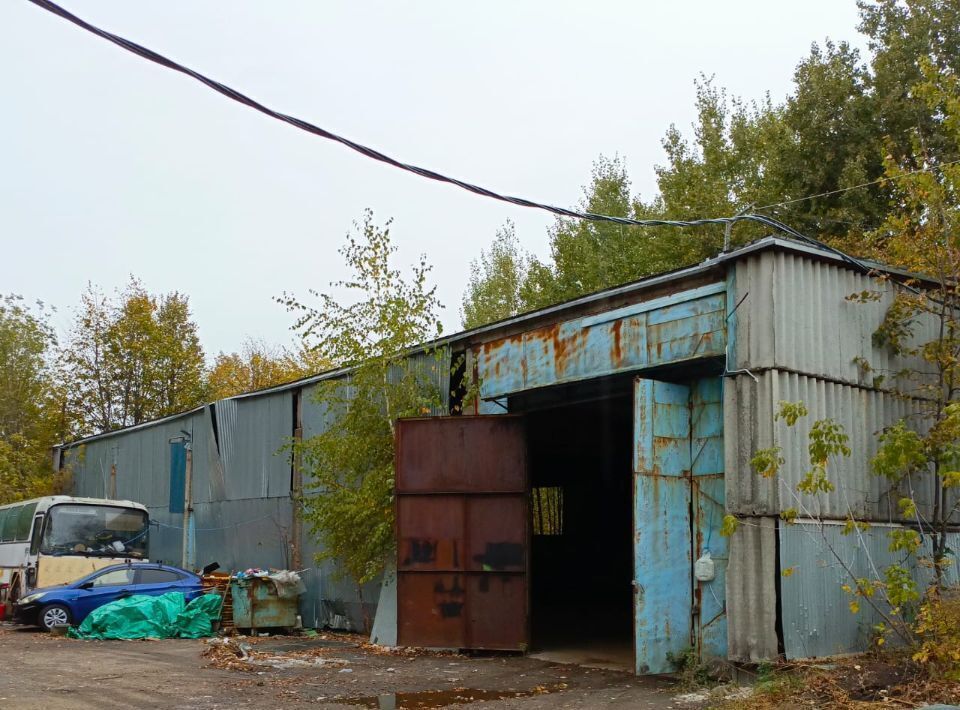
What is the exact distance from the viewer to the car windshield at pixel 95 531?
20125 millimetres

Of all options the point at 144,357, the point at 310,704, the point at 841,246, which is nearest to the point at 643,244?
the point at 841,246

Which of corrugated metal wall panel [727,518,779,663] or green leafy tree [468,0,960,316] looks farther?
green leafy tree [468,0,960,316]

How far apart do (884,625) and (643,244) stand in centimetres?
2701

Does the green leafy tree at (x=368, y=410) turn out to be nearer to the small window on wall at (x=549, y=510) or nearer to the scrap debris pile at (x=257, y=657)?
the scrap debris pile at (x=257, y=657)

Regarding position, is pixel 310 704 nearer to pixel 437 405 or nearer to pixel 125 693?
pixel 125 693

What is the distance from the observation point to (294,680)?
40.1ft

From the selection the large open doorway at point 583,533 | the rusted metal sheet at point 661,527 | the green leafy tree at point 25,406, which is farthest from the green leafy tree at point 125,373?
the rusted metal sheet at point 661,527

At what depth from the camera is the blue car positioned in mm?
17906

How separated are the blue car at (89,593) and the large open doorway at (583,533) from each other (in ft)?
23.1

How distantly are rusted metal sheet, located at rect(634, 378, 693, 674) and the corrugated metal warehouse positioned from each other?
20mm

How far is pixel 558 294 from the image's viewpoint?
39.5 m

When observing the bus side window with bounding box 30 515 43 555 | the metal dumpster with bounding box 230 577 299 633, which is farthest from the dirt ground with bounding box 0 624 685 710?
the bus side window with bounding box 30 515 43 555

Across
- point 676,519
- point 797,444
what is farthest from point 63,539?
point 797,444

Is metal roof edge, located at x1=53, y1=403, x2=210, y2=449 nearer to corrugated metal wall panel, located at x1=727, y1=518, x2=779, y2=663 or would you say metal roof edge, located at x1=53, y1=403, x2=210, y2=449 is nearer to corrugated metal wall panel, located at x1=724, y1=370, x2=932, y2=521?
corrugated metal wall panel, located at x1=724, y1=370, x2=932, y2=521
